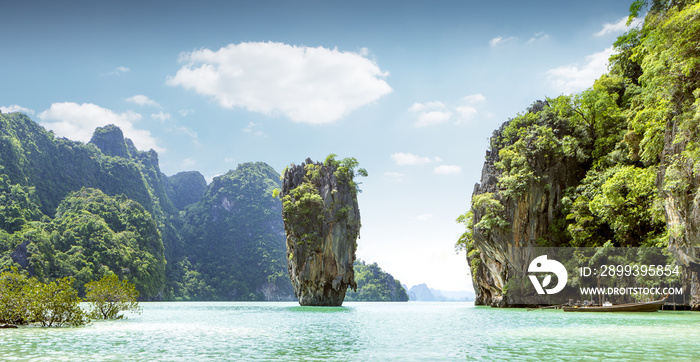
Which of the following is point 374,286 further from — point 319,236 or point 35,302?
point 35,302

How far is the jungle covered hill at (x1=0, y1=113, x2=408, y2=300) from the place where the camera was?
70.3 meters

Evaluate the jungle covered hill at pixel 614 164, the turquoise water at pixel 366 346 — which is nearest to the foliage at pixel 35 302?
the turquoise water at pixel 366 346

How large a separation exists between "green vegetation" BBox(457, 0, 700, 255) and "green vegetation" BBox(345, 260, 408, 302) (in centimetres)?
7563

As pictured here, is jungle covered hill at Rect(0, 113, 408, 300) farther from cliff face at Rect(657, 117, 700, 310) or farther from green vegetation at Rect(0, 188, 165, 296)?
cliff face at Rect(657, 117, 700, 310)

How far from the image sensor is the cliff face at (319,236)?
4666 centimetres

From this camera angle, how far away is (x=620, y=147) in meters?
31.0

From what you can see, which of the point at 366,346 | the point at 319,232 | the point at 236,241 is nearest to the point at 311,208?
the point at 319,232

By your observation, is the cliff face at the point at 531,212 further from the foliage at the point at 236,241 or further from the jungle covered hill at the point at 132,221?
the foliage at the point at 236,241

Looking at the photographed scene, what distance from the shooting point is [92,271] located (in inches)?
2702

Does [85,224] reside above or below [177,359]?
above

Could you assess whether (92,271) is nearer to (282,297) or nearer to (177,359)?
(282,297)

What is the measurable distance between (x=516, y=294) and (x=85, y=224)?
6879 cm

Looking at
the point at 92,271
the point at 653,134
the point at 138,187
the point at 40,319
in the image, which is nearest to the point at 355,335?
the point at 40,319

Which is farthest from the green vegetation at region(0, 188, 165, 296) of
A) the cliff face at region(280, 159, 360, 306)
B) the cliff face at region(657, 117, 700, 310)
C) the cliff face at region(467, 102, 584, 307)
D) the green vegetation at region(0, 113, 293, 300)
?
the cliff face at region(657, 117, 700, 310)
